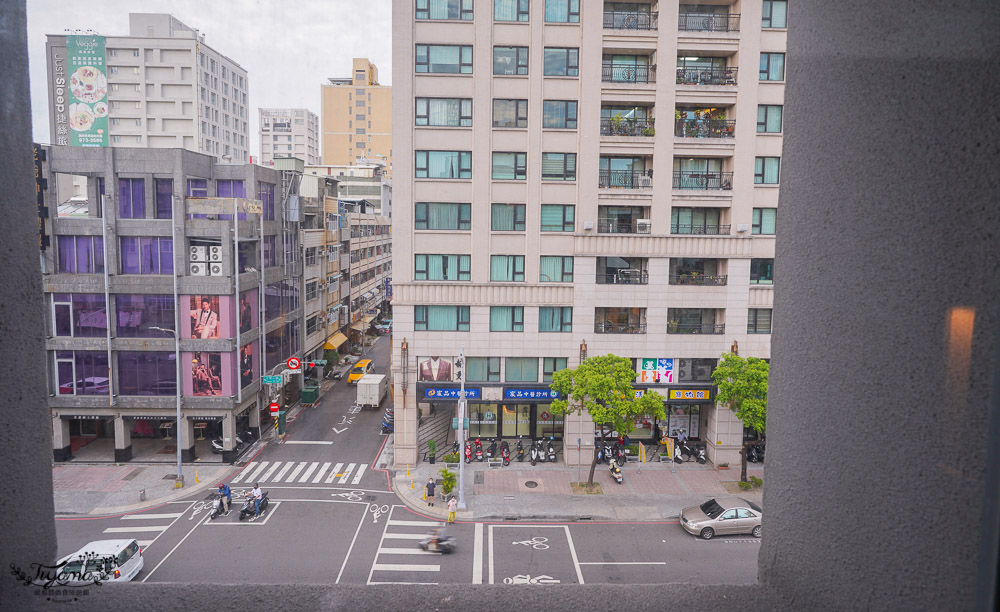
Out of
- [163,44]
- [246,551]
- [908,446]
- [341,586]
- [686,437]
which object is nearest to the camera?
[908,446]

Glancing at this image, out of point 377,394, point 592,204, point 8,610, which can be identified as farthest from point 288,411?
point 8,610

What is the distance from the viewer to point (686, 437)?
122ft

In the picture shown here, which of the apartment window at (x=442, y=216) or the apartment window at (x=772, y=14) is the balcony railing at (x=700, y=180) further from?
the apartment window at (x=442, y=216)

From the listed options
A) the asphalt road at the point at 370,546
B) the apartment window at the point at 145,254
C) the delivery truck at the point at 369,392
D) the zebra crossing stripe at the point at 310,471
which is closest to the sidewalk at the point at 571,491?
the asphalt road at the point at 370,546

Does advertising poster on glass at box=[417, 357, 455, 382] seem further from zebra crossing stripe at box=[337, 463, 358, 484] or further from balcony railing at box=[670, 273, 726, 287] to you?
balcony railing at box=[670, 273, 726, 287]

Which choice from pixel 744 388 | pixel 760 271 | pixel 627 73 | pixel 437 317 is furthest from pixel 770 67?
pixel 437 317

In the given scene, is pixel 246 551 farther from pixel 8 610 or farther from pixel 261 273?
pixel 8 610

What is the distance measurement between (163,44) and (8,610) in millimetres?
86363

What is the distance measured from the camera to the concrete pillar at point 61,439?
33781mm

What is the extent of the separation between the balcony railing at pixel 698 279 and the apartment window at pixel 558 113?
9.92 m

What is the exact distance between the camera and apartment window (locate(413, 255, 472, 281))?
111ft

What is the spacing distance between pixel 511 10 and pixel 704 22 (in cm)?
1027

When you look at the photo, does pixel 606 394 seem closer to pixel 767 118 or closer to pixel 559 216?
pixel 559 216

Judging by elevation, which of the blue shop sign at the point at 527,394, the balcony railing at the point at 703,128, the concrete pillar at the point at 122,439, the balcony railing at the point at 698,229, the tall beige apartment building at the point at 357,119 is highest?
the tall beige apartment building at the point at 357,119
